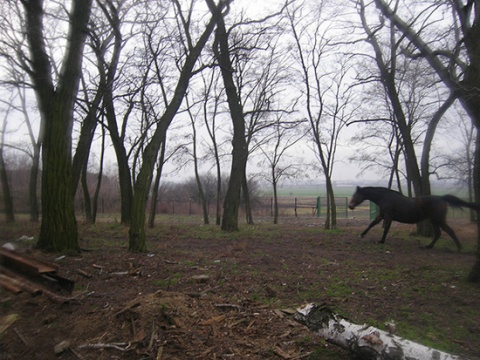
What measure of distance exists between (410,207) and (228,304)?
26.4ft

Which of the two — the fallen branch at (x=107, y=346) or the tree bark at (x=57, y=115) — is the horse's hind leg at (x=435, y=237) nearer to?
the fallen branch at (x=107, y=346)

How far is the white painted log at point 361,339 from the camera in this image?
3.44 metres

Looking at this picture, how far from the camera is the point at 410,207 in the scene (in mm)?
11109

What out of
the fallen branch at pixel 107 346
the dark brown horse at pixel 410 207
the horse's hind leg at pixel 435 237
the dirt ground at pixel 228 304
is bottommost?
the fallen branch at pixel 107 346

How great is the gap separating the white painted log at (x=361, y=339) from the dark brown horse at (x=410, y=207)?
728 cm

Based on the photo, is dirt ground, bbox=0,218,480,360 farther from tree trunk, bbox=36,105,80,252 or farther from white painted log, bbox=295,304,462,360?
tree trunk, bbox=36,105,80,252

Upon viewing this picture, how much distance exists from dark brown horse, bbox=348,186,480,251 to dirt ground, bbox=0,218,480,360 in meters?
1.77

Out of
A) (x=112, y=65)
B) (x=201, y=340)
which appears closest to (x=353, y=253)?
(x=201, y=340)

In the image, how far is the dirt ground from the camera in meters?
4.06

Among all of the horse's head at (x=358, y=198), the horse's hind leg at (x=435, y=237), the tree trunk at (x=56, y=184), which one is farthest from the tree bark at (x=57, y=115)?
the horse's hind leg at (x=435, y=237)

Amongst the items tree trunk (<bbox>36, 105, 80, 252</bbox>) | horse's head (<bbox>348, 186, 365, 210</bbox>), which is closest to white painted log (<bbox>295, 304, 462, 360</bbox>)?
tree trunk (<bbox>36, 105, 80, 252</bbox>)

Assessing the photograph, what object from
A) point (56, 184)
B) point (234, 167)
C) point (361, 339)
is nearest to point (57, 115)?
point (56, 184)

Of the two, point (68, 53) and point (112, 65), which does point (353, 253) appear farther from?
point (112, 65)

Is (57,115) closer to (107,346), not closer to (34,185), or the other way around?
(107,346)
